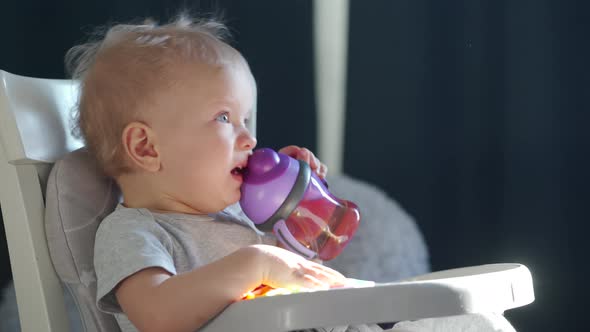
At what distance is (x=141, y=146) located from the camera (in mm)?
989

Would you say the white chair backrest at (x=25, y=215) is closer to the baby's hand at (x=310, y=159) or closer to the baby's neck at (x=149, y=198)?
the baby's neck at (x=149, y=198)

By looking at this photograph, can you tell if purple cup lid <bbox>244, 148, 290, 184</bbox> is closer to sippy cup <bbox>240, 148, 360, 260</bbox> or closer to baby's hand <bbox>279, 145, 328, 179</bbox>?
sippy cup <bbox>240, 148, 360, 260</bbox>

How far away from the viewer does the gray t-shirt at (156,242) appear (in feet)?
2.77

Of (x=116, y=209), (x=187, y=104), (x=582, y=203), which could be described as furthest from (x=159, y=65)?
(x=582, y=203)

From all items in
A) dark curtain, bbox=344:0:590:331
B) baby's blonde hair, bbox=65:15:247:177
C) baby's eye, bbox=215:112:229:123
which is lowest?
dark curtain, bbox=344:0:590:331

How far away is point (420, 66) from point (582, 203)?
48 cm

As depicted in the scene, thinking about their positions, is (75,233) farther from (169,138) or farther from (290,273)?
(290,273)

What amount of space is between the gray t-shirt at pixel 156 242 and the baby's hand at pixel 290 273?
0.13 m

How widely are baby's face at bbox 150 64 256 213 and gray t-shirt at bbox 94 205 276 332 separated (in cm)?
4

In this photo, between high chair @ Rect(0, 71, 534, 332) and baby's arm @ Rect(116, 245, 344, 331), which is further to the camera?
high chair @ Rect(0, 71, 534, 332)

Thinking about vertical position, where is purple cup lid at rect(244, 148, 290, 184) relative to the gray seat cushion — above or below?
above

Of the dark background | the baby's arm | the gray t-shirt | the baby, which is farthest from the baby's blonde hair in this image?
the dark background

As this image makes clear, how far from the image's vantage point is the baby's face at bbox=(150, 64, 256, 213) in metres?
0.97

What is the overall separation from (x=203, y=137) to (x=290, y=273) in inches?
10.9
